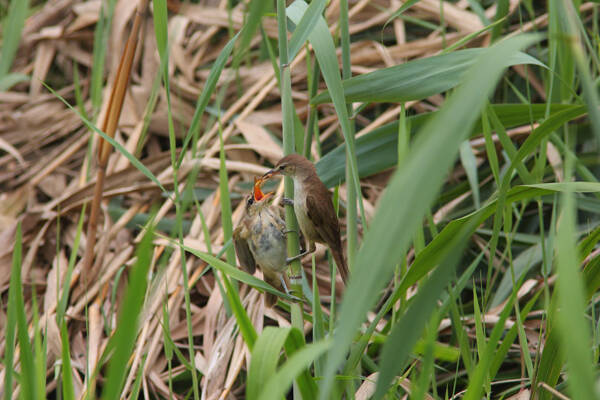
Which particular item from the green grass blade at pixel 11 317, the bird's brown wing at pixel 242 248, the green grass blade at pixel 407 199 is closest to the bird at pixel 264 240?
the bird's brown wing at pixel 242 248

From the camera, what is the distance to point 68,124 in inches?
128

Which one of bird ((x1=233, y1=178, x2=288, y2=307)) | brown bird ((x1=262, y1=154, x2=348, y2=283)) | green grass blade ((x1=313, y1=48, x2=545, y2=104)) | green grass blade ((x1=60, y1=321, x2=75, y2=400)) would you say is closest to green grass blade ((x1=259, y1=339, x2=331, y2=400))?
green grass blade ((x1=60, y1=321, x2=75, y2=400))

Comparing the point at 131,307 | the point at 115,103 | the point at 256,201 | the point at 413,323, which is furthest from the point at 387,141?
the point at 131,307

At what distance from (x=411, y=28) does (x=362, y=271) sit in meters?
2.62

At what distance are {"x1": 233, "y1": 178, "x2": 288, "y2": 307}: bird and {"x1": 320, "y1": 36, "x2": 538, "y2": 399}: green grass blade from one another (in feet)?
3.56

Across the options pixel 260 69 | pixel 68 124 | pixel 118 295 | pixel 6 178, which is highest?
pixel 260 69

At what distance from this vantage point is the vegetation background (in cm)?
89

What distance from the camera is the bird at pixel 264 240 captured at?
1858 mm

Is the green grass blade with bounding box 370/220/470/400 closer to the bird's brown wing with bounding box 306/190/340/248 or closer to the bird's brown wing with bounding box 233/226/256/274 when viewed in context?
the bird's brown wing with bounding box 306/190/340/248

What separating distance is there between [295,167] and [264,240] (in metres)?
0.33

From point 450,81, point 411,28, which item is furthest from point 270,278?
point 411,28

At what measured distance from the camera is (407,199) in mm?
713

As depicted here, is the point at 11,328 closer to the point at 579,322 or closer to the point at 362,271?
the point at 362,271

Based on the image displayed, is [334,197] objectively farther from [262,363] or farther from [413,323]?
[413,323]
